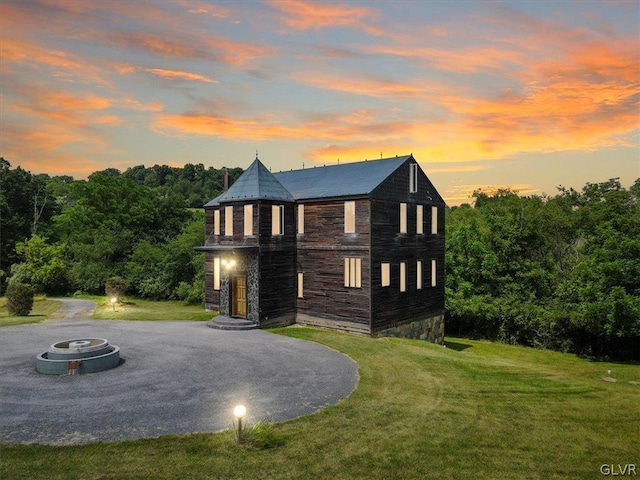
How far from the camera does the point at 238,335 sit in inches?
899

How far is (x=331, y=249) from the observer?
84.8ft

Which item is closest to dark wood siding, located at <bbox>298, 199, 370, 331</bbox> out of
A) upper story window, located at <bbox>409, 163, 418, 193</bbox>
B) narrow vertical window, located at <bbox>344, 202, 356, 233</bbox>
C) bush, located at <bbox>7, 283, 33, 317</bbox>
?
narrow vertical window, located at <bbox>344, 202, 356, 233</bbox>

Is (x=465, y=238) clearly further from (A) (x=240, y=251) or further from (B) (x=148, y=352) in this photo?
(B) (x=148, y=352)

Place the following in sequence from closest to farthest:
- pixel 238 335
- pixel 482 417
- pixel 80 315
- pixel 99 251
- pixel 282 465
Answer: pixel 282 465, pixel 482 417, pixel 238 335, pixel 80 315, pixel 99 251

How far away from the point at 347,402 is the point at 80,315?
23.3 m

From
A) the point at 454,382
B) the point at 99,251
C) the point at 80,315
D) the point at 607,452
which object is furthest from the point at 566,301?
the point at 99,251

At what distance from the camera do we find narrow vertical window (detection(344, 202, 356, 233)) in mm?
25014

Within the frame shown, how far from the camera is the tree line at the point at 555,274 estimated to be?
29295 mm

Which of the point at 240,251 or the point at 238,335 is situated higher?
the point at 240,251

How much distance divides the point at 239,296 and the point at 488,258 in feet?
70.6

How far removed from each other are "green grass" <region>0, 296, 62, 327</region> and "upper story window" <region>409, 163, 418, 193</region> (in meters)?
23.8

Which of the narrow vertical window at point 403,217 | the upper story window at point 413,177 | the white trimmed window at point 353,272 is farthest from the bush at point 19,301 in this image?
the upper story window at point 413,177

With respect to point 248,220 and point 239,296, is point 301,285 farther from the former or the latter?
point 248,220
